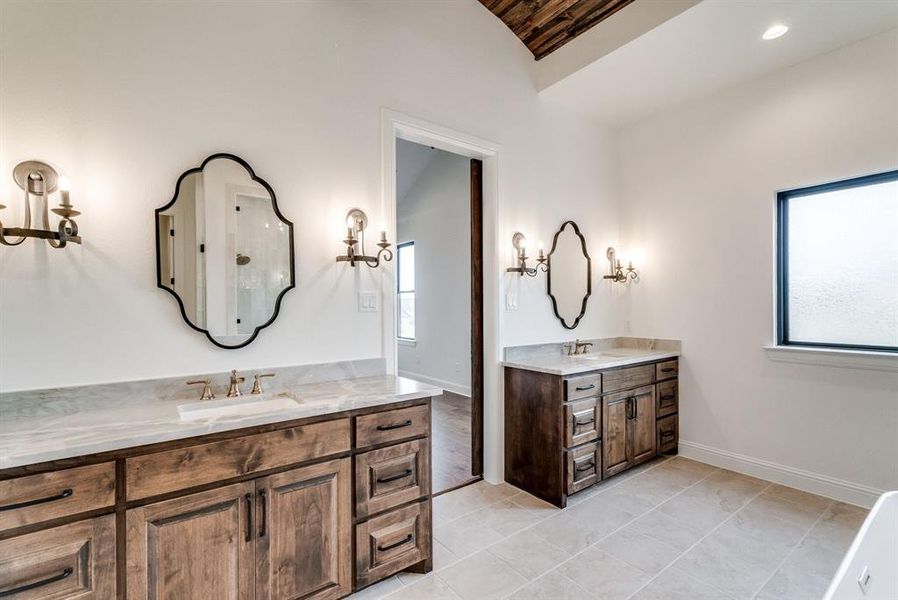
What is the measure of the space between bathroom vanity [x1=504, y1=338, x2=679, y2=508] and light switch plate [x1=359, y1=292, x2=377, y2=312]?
46.6 inches

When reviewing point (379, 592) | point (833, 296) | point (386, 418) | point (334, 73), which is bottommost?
point (379, 592)

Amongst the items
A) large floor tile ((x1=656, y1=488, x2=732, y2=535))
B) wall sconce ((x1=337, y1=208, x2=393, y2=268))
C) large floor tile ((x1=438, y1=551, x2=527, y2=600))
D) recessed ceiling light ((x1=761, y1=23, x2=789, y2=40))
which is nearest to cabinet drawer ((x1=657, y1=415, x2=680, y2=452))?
Result: large floor tile ((x1=656, y1=488, x2=732, y2=535))

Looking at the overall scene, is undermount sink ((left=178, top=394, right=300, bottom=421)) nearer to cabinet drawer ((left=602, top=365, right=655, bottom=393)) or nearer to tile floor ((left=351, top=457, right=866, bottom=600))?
tile floor ((left=351, top=457, right=866, bottom=600))

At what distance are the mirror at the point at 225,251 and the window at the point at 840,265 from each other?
3585 millimetres

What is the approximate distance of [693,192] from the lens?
11.9 feet

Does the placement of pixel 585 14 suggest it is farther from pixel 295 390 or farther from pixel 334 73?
pixel 295 390

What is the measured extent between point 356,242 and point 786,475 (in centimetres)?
352

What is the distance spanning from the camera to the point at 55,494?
131 centimetres

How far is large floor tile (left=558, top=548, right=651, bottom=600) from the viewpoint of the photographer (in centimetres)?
197

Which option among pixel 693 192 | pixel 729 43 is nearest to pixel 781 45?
pixel 729 43

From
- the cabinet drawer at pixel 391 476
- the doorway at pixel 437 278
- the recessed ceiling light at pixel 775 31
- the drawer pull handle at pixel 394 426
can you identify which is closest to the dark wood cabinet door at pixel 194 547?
the cabinet drawer at pixel 391 476

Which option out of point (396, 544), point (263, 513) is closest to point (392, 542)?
point (396, 544)

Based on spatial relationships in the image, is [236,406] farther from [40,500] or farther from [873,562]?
[873,562]

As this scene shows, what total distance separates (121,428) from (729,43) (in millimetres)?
3971
